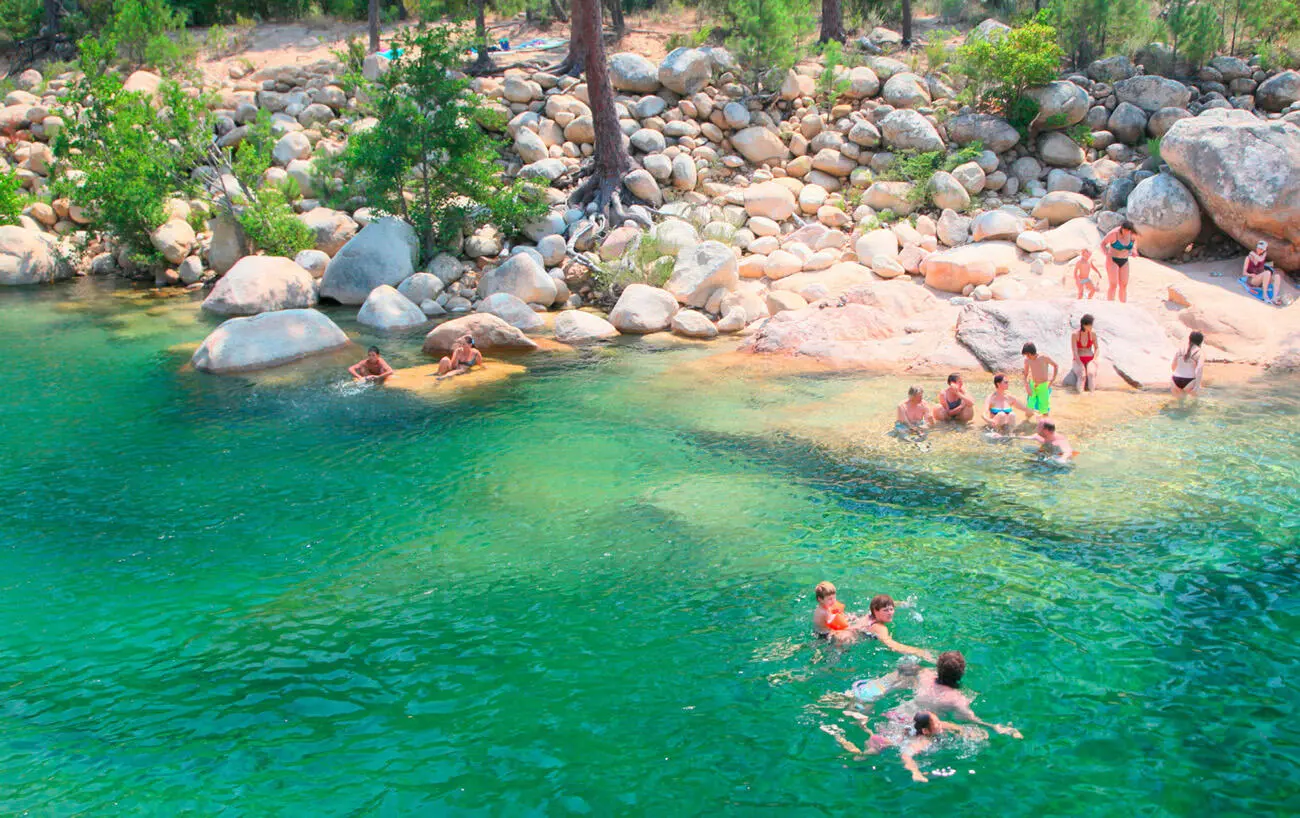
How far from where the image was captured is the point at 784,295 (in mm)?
19375

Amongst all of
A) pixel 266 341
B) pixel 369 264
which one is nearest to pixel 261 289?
pixel 369 264

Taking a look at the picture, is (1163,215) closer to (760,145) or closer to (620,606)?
(760,145)

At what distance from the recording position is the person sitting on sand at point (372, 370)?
1652 cm

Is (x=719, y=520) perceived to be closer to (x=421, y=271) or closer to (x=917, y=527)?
(x=917, y=527)

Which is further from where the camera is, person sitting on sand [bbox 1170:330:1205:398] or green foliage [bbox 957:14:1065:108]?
green foliage [bbox 957:14:1065:108]

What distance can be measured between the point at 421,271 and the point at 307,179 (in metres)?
6.06

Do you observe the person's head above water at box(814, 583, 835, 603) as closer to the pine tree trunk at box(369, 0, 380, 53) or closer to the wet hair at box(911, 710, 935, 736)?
the wet hair at box(911, 710, 935, 736)

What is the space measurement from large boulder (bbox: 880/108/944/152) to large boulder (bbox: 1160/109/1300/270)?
6475 mm

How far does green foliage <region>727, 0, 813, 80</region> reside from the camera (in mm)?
26703

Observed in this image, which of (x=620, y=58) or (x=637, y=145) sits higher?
(x=620, y=58)

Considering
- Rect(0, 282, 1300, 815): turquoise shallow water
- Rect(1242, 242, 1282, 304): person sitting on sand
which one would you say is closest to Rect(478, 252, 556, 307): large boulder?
Rect(0, 282, 1300, 815): turquoise shallow water

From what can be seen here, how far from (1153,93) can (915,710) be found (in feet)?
74.8

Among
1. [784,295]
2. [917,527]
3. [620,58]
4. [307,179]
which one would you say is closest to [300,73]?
[307,179]

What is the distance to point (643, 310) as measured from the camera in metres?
19.3
